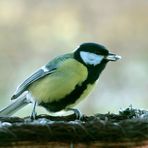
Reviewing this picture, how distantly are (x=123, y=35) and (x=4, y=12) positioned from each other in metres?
0.83

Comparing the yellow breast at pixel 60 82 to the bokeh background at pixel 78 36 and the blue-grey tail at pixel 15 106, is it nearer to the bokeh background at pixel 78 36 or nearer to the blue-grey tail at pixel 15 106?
the blue-grey tail at pixel 15 106

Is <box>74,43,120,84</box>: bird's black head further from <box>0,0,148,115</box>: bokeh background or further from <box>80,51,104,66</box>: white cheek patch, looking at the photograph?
<box>0,0,148,115</box>: bokeh background

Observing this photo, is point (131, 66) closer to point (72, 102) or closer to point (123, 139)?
point (72, 102)

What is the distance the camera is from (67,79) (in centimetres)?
225

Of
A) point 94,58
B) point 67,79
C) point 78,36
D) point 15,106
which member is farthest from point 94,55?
point 78,36

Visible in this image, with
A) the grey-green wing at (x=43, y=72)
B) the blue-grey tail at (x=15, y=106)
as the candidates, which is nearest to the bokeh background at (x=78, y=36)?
the blue-grey tail at (x=15, y=106)

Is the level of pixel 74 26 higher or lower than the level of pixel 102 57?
higher

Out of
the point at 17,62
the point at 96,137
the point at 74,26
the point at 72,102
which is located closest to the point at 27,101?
the point at 72,102

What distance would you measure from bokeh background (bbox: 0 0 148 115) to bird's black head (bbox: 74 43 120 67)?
52.2 inches

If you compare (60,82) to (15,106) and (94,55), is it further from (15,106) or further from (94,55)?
(15,106)

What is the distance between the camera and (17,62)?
157 inches

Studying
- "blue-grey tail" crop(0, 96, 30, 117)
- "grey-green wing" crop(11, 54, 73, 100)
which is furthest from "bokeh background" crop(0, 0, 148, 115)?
"grey-green wing" crop(11, 54, 73, 100)

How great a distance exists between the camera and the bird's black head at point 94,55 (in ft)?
7.50

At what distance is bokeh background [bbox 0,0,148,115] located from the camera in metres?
3.83
